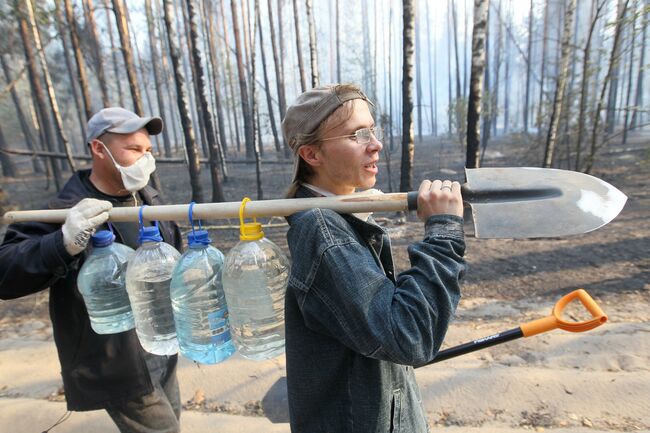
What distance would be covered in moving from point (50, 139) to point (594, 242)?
21015mm

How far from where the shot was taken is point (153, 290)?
146cm

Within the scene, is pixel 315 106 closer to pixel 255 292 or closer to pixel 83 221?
pixel 255 292

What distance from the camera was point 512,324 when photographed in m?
4.34

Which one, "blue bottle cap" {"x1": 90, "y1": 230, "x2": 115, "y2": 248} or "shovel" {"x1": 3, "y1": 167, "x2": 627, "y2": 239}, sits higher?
"shovel" {"x1": 3, "y1": 167, "x2": 627, "y2": 239}

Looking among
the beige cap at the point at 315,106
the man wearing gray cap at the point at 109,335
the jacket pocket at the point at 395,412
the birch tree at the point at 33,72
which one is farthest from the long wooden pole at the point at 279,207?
the birch tree at the point at 33,72

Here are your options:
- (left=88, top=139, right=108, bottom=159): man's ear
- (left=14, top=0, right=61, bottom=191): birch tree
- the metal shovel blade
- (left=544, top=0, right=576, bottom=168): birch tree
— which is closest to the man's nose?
the metal shovel blade

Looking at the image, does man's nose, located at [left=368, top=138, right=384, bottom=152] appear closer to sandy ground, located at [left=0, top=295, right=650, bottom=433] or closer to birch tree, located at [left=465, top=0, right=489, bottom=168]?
sandy ground, located at [left=0, top=295, right=650, bottom=433]

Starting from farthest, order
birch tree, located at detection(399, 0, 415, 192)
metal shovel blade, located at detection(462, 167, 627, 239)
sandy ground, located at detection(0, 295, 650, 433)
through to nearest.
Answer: birch tree, located at detection(399, 0, 415, 192)
sandy ground, located at detection(0, 295, 650, 433)
metal shovel blade, located at detection(462, 167, 627, 239)

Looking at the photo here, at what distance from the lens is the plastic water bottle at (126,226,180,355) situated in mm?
1400

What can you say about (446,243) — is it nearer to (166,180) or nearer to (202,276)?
(202,276)

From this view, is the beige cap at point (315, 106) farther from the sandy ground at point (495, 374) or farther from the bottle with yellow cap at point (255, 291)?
the sandy ground at point (495, 374)

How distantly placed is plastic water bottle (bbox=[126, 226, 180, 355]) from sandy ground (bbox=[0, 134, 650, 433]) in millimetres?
1751

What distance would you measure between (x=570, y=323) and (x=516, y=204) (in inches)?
31.8

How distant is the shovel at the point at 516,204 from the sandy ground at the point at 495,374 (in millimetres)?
2199
